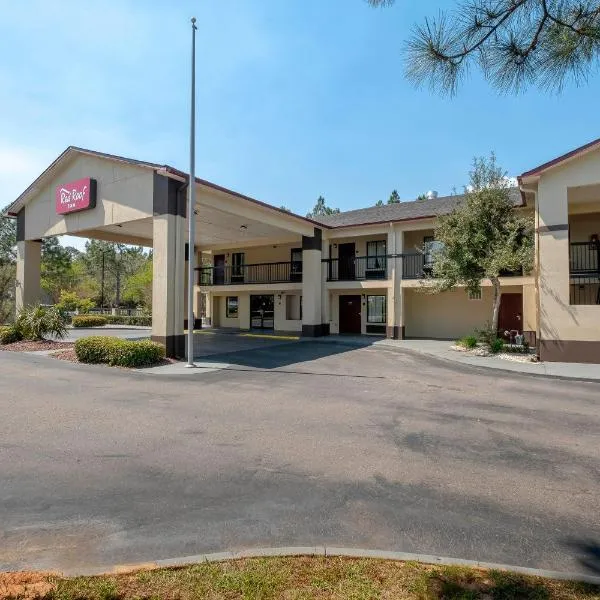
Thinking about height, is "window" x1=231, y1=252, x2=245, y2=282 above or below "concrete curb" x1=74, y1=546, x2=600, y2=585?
above

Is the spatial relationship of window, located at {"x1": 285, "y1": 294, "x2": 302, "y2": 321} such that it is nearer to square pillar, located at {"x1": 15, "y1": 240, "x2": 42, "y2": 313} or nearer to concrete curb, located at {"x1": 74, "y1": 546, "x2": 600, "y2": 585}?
square pillar, located at {"x1": 15, "y1": 240, "x2": 42, "y2": 313}

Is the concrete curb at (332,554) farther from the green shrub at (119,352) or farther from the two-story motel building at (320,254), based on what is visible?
the two-story motel building at (320,254)

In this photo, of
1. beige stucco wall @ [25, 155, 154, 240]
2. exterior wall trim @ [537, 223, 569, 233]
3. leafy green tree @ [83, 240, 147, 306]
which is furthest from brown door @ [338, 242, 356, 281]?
leafy green tree @ [83, 240, 147, 306]

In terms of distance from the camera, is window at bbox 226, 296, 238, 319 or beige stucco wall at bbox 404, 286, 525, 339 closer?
beige stucco wall at bbox 404, 286, 525, 339

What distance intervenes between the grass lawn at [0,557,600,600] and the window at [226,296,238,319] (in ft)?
84.8

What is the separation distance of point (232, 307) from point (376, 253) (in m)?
10.8

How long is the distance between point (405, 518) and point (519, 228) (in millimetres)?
14624

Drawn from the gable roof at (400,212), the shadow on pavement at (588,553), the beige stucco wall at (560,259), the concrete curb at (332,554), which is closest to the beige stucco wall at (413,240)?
the gable roof at (400,212)

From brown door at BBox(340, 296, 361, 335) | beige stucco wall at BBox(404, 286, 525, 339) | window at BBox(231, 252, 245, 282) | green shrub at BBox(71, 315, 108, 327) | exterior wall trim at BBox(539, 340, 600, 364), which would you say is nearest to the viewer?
exterior wall trim at BBox(539, 340, 600, 364)

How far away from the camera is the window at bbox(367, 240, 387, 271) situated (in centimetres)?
2306

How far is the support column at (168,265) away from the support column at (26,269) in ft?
33.8

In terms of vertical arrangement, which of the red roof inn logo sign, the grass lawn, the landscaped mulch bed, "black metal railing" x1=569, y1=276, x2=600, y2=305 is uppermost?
the red roof inn logo sign

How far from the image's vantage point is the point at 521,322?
65.8ft

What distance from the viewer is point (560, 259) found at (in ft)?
45.5
